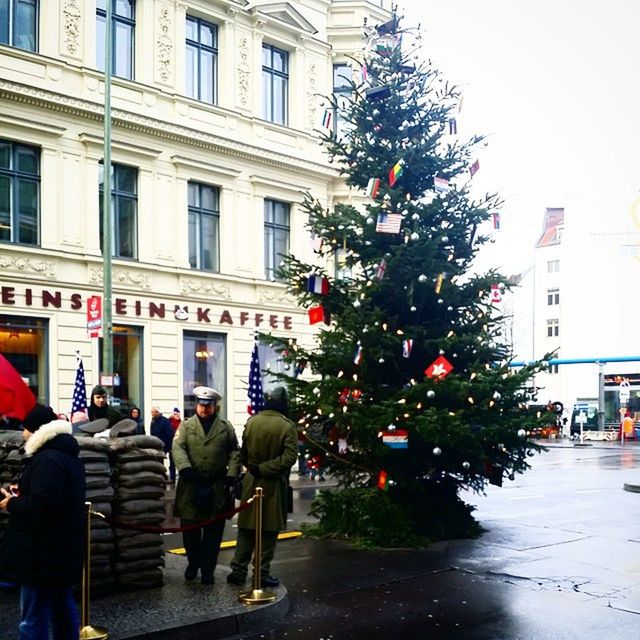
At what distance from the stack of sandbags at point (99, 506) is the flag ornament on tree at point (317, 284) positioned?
4984 millimetres

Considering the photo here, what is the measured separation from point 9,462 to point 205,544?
213 centimetres

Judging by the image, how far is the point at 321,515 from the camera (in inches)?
513

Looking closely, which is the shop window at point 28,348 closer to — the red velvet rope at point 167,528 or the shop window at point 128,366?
the shop window at point 128,366

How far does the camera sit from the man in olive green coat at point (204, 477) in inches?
350

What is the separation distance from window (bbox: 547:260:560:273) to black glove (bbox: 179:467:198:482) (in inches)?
2924

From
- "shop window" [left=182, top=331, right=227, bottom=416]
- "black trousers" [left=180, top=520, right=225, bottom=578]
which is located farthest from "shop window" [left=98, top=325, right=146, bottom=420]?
"black trousers" [left=180, top=520, right=225, bottom=578]

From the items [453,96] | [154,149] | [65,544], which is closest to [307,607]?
[65,544]

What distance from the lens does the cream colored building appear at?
21875 mm

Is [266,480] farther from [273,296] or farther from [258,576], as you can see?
[273,296]

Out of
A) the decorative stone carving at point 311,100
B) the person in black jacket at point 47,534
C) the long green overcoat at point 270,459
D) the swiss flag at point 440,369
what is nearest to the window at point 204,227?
the decorative stone carving at point 311,100

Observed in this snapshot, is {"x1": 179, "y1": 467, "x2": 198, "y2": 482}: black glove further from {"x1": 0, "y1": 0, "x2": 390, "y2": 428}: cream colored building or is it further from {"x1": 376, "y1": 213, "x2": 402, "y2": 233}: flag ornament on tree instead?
{"x1": 0, "y1": 0, "x2": 390, "y2": 428}: cream colored building

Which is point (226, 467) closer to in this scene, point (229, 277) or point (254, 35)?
point (229, 277)

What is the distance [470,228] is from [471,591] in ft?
18.5

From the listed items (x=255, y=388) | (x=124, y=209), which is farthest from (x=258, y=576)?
(x=124, y=209)
